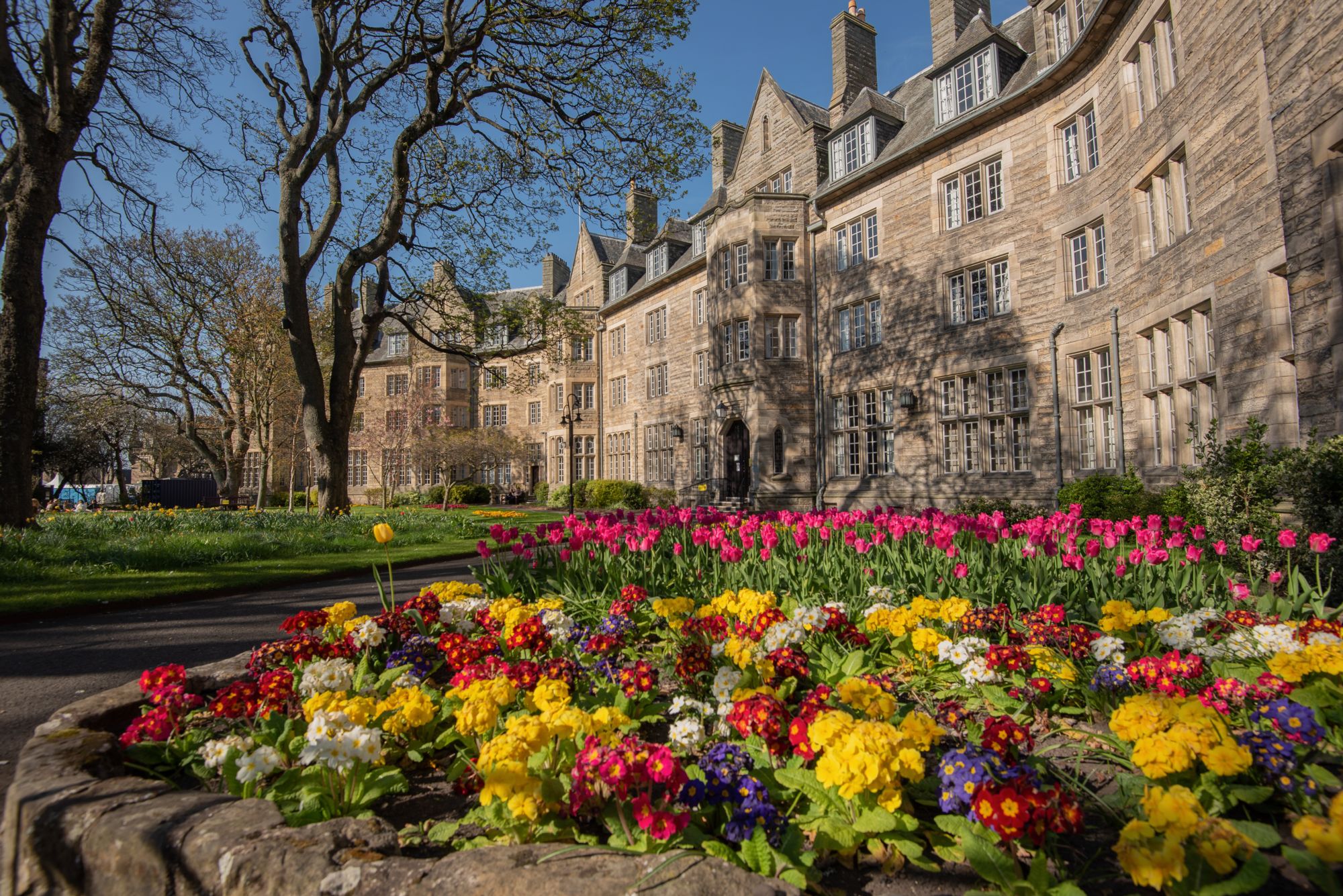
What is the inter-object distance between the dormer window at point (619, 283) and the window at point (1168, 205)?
23.1m

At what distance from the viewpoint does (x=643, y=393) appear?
96.0 ft

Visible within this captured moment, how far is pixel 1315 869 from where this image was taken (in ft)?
5.09

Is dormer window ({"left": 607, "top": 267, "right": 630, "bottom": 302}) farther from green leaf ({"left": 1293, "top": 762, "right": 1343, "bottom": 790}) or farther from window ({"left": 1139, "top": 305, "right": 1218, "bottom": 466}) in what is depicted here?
green leaf ({"left": 1293, "top": 762, "right": 1343, "bottom": 790})

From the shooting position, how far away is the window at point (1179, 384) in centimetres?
923

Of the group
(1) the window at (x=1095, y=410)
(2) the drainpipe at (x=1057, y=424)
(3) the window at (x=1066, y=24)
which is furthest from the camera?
(2) the drainpipe at (x=1057, y=424)

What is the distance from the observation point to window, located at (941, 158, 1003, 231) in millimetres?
15945

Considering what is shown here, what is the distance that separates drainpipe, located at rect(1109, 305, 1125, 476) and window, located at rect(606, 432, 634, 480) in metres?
20.0

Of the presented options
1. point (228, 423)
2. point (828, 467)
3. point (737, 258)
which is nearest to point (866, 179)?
point (737, 258)

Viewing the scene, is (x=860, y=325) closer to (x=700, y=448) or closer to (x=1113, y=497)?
(x=700, y=448)

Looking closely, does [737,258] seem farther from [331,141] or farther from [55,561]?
[55,561]

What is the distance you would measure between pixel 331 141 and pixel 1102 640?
53.4ft

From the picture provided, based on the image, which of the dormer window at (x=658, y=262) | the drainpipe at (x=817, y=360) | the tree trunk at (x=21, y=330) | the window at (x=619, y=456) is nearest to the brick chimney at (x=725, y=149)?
the dormer window at (x=658, y=262)

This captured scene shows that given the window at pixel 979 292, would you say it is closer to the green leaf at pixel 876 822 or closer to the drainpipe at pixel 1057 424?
the drainpipe at pixel 1057 424

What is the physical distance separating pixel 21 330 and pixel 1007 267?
1829 centimetres
